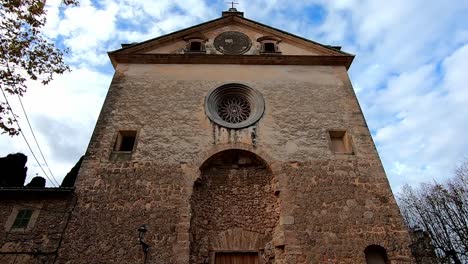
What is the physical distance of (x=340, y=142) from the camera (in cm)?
968

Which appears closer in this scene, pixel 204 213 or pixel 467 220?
pixel 204 213

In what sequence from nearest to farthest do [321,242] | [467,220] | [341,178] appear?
[321,242] < [341,178] < [467,220]

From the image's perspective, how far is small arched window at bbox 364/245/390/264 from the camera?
297 inches

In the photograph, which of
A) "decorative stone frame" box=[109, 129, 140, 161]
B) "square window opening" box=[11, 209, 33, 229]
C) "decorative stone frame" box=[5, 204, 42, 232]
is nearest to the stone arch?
"decorative stone frame" box=[109, 129, 140, 161]

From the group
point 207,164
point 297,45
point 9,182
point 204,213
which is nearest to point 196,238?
point 204,213

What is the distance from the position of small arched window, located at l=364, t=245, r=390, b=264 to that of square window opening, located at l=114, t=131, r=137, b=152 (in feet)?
24.3

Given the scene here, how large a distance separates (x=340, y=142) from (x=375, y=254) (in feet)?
11.5

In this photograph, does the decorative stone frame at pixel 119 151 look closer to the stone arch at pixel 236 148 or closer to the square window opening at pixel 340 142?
the stone arch at pixel 236 148

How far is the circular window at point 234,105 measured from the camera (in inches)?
388

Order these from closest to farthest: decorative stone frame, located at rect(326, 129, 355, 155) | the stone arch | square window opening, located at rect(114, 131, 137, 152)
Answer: the stone arch, decorative stone frame, located at rect(326, 129, 355, 155), square window opening, located at rect(114, 131, 137, 152)

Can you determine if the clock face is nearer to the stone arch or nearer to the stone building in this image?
the stone building

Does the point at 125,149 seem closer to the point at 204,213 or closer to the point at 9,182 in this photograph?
the point at 204,213

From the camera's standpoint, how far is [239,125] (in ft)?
31.6

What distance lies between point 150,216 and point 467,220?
1640 centimetres
